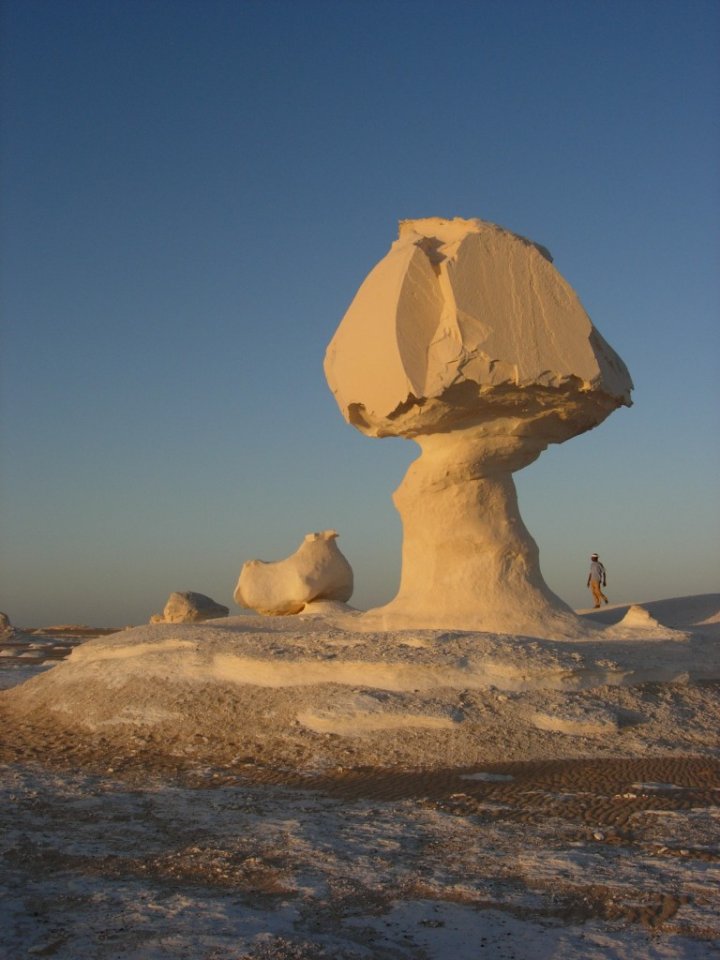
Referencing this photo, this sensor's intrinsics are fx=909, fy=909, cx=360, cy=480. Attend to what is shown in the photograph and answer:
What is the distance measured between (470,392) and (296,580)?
629 centimetres

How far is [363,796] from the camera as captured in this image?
20.6ft

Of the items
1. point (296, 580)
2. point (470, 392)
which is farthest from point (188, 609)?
point (470, 392)

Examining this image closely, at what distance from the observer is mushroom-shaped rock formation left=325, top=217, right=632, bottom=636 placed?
32.4ft

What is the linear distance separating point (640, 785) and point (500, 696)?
1.50 metres

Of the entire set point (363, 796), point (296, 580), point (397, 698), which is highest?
point (296, 580)

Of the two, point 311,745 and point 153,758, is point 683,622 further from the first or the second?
point 153,758

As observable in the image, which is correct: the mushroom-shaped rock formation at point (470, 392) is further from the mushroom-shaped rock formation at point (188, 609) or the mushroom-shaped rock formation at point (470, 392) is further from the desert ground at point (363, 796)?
the mushroom-shaped rock formation at point (188, 609)

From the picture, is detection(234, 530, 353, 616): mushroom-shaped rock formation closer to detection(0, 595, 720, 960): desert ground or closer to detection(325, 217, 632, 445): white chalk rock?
detection(0, 595, 720, 960): desert ground

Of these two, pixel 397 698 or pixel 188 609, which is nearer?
pixel 397 698

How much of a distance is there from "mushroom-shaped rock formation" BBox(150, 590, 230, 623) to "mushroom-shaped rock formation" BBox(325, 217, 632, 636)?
416 inches

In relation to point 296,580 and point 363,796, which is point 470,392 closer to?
point 363,796

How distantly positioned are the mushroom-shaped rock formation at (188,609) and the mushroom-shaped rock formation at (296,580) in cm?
515

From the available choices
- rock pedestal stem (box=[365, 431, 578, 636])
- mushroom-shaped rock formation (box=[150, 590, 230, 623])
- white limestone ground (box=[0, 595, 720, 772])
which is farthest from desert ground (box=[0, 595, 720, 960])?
mushroom-shaped rock formation (box=[150, 590, 230, 623])

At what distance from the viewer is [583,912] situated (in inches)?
158
